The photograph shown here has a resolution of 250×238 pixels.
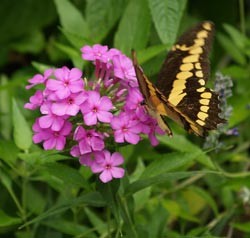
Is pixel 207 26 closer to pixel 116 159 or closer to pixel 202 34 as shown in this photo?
pixel 202 34

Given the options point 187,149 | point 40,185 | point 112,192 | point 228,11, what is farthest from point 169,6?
point 228,11

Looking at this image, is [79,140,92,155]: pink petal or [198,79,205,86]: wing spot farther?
[198,79,205,86]: wing spot

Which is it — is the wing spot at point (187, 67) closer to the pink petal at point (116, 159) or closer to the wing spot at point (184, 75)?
the wing spot at point (184, 75)

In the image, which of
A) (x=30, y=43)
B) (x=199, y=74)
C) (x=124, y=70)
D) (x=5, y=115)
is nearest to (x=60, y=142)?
(x=124, y=70)

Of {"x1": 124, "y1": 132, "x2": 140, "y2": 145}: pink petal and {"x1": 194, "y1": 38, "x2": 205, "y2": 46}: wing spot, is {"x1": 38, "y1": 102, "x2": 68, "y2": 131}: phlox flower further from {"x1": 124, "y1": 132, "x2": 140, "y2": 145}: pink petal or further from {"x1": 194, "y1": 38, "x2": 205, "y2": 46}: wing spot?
{"x1": 194, "y1": 38, "x2": 205, "y2": 46}: wing spot

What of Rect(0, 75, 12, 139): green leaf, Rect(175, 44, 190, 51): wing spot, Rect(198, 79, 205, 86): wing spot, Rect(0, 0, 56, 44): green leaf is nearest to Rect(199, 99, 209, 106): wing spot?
Rect(198, 79, 205, 86): wing spot

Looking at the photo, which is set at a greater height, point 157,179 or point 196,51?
point 196,51
